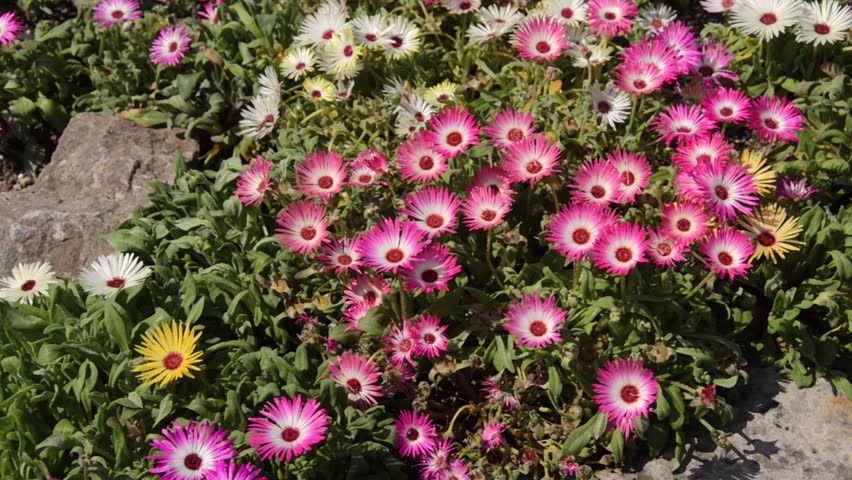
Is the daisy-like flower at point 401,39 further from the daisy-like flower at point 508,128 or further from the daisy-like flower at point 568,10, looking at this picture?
the daisy-like flower at point 508,128

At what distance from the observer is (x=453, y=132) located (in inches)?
128

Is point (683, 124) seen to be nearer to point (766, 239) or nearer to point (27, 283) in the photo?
point (766, 239)

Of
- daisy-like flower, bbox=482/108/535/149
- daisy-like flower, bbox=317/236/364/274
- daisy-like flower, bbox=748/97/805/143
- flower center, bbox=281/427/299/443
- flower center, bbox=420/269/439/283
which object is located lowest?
flower center, bbox=281/427/299/443

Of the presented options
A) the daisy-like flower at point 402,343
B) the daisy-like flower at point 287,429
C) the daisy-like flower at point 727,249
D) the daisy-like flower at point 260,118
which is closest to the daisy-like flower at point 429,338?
the daisy-like flower at point 402,343

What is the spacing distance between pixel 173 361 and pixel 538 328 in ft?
3.74

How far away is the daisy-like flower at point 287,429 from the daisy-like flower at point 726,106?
1850mm

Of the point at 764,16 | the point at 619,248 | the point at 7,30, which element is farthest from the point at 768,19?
the point at 7,30

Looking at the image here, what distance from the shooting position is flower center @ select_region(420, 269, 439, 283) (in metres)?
2.90

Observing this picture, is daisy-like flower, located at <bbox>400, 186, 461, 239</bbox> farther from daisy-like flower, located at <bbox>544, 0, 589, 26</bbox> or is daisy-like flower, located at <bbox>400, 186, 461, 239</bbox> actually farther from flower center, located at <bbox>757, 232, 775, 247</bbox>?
daisy-like flower, located at <bbox>544, 0, 589, 26</bbox>

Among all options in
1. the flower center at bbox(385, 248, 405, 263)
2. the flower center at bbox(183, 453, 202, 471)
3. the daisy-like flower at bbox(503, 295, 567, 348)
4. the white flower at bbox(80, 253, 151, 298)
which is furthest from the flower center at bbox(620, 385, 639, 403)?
the white flower at bbox(80, 253, 151, 298)

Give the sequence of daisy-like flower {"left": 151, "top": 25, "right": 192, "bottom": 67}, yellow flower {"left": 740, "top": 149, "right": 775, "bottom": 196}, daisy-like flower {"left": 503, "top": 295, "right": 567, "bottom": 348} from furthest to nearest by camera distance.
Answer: daisy-like flower {"left": 151, "top": 25, "right": 192, "bottom": 67}
yellow flower {"left": 740, "top": 149, "right": 775, "bottom": 196}
daisy-like flower {"left": 503, "top": 295, "right": 567, "bottom": 348}

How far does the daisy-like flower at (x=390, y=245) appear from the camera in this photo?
2.88 m

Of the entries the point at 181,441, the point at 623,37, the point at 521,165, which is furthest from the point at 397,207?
the point at 623,37

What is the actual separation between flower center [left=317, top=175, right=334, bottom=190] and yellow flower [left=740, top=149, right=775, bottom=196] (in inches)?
57.4
